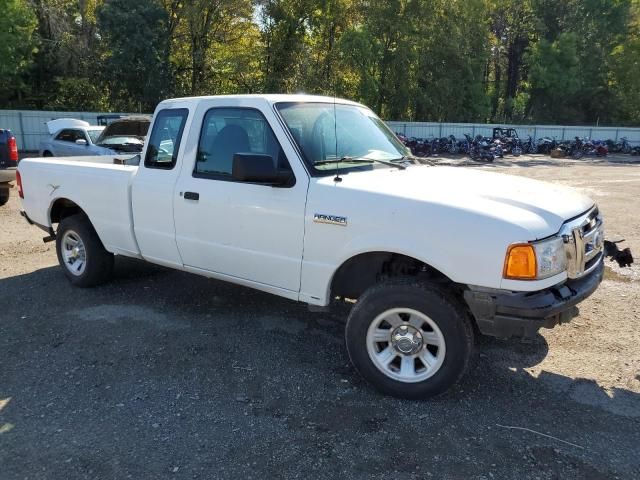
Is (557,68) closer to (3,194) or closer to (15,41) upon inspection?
(15,41)

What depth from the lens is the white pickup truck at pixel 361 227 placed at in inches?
132

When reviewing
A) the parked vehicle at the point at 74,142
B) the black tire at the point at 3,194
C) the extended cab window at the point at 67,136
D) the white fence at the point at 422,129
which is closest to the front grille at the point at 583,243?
the black tire at the point at 3,194

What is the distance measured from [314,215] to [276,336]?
55.2 inches

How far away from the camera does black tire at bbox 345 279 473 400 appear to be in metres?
3.51

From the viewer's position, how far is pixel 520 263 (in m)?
3.23

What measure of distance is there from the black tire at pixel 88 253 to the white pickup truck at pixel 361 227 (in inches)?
19.4

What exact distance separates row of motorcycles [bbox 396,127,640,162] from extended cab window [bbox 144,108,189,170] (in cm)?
2473

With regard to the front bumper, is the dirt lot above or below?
below

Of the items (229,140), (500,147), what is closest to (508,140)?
(500,147)

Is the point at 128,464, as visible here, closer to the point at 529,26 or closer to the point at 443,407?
the point at 443,407

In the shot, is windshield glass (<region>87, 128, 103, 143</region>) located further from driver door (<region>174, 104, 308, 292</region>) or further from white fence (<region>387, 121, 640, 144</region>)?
white fence (<region>387, 121, 640, 144</region>)

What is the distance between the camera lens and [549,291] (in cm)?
336

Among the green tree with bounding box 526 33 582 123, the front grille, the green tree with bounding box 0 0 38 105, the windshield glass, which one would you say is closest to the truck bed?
the front grille

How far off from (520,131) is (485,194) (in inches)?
1467
